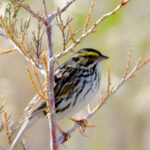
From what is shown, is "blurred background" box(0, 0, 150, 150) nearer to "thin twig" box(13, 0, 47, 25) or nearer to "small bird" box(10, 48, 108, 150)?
"small bird" box(10, 48, 108, 150)

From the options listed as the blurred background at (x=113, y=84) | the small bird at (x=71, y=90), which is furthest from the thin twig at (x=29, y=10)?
the blurred background at (x=113, y=84)

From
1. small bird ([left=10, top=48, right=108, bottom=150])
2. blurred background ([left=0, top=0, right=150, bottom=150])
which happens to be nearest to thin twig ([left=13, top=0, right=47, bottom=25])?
small bird ([left=10, top=48, right=108, bottom=150])

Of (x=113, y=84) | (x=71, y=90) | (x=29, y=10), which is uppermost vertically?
(x=29, y=10)

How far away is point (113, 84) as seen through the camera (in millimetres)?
6910

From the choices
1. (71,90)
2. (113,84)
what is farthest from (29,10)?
(113,84)

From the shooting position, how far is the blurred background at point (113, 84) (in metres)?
6.74

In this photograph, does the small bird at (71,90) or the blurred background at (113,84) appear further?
the blurred background at (113,84)

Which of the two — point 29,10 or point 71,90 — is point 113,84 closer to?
point 71,90

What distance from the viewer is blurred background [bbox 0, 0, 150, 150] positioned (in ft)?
22.1

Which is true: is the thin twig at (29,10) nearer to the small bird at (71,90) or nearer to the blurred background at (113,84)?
the small bird at (71,90)

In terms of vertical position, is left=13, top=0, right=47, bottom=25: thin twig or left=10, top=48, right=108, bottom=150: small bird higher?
left=13, top=0, right=47, bottom=25: thin twig

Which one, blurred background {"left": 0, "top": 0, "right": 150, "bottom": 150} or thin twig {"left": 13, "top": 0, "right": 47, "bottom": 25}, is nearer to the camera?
thin twig {"left": 13, "top": 0, "right": 47, "bottom": 25}

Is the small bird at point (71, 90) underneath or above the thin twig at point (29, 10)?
underneath

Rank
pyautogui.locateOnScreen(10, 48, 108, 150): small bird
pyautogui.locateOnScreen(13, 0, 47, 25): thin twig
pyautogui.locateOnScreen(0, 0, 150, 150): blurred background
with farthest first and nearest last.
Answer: pyautogui.locateOnScreen(0, 0, 150, 150): blurred background
pyautogui.locateOnScreen(10, 48, 108, 150): small bird
pyautogui.locateOnScreen(13, 0, 47, 25): thin twig
